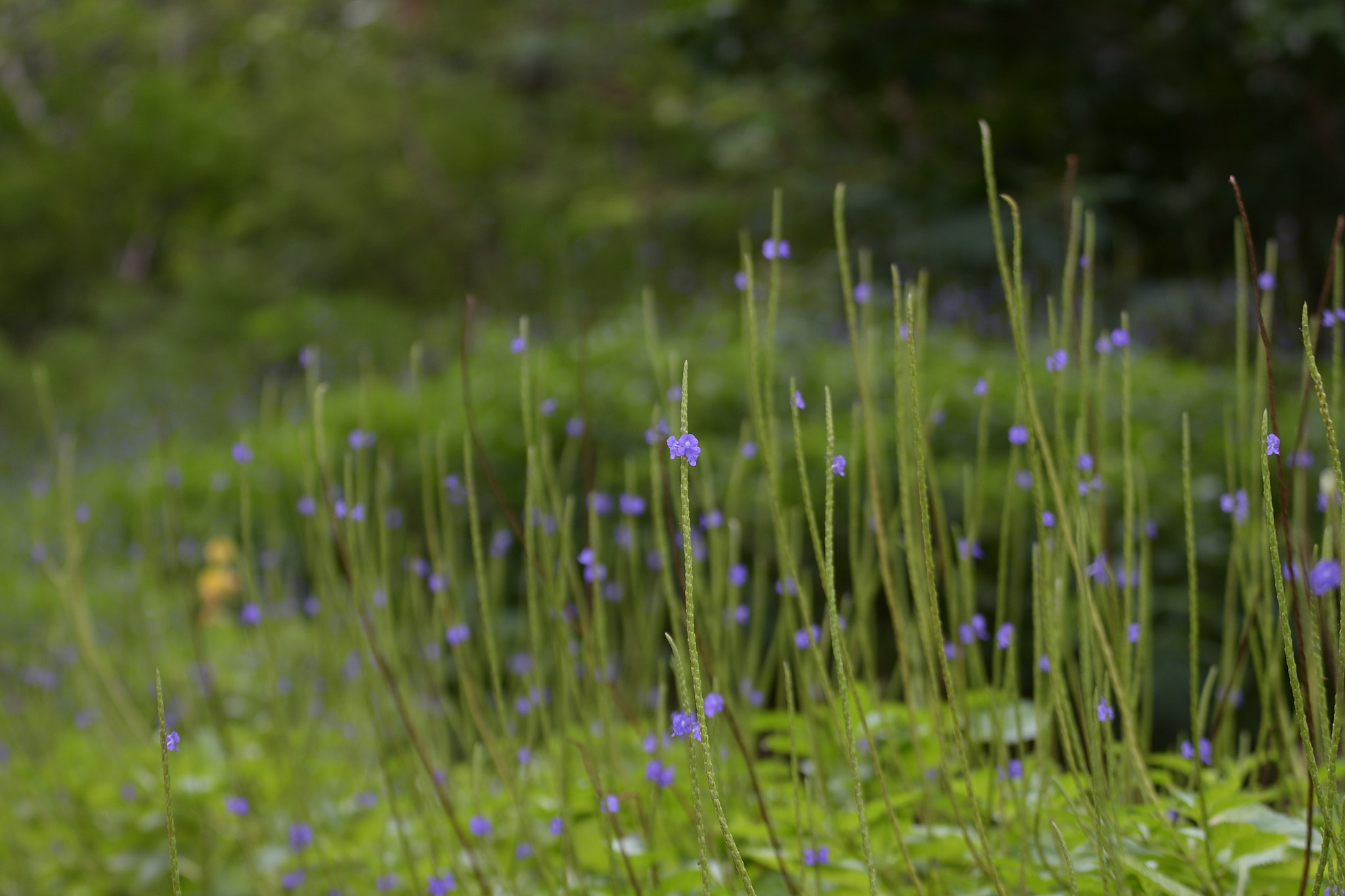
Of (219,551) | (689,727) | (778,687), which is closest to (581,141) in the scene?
(219,551)

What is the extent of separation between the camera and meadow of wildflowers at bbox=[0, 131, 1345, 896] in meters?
0.98

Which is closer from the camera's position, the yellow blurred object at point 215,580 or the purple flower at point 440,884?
the purple flower at point 440,884

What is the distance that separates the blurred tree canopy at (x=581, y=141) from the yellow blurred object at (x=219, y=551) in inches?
161

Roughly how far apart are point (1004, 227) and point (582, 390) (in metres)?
5.83

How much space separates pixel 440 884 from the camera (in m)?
1.27

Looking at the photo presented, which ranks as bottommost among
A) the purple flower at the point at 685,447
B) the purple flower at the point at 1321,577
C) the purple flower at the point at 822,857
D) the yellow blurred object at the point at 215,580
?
the yellow blurred object at the point at 215,580

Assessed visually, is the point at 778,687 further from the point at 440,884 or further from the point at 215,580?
the point at 215,580

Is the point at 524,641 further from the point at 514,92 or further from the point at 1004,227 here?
the point at 514,92

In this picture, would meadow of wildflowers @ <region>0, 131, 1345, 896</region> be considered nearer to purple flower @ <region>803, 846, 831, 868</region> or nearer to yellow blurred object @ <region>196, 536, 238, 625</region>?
purple flower @ <region>803, 846, 831, 868</region>

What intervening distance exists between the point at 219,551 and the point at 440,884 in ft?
11.1

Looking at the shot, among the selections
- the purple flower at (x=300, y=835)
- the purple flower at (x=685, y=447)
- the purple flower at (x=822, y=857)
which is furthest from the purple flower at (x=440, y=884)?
the purple flower at (x=685, y=447)

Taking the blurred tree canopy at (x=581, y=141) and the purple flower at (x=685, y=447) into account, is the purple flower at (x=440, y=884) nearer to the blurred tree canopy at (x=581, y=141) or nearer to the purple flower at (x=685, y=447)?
the purple flower at (x=685, y=447)

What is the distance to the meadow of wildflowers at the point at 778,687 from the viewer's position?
0.98 metres

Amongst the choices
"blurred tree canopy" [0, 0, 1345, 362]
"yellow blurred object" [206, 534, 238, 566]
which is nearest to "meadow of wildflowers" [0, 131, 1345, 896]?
"yellow blurred object" [206, 534, 238, 566]
